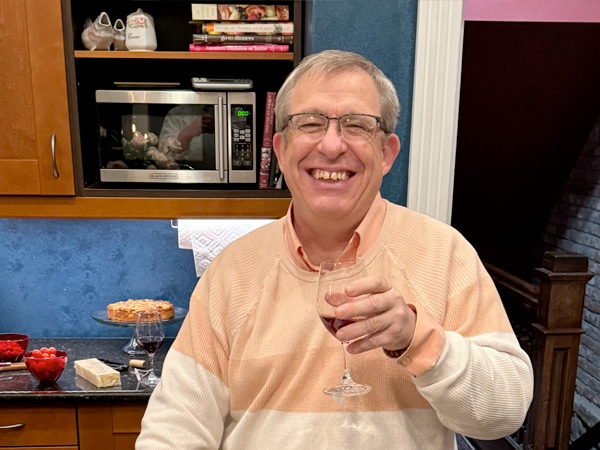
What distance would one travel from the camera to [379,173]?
129 centimetres

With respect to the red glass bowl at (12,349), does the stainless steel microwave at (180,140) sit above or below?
above

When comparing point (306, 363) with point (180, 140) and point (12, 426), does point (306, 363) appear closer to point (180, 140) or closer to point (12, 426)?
point (180, 140)

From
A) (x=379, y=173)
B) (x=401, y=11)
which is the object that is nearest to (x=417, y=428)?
(x=379, y=173)

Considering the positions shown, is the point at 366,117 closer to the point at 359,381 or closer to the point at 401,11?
the point at 359,381

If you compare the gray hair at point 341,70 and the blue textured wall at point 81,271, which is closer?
the gray hair at point 341,70

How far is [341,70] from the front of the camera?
1234 millimetres

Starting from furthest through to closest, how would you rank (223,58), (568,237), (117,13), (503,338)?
(568,237), (117,13), (223,58), (503,338)

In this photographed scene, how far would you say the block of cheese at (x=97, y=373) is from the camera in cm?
202

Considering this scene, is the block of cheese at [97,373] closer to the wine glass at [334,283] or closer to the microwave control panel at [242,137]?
the microwave control panel at [242,137]

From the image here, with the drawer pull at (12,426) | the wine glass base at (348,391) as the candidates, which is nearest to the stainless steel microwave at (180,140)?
the drawer pull at (12,426)

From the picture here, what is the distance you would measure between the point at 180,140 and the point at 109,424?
1017 mm

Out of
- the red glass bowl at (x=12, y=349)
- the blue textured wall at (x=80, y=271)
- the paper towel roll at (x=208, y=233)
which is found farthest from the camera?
the blue textured wall at (x=80, y=271)

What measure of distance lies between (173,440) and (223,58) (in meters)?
1.28

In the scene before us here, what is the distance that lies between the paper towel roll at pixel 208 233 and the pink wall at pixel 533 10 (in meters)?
2.00
